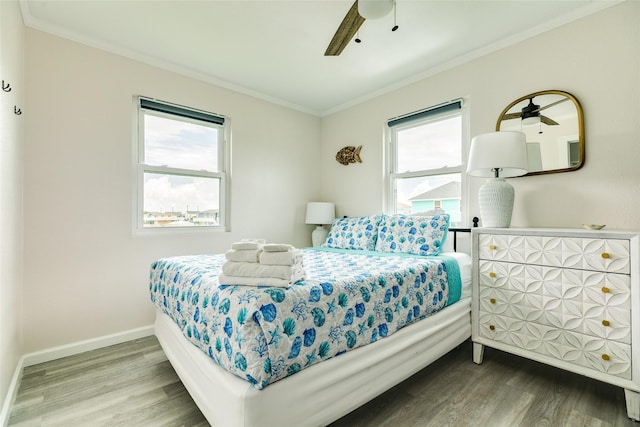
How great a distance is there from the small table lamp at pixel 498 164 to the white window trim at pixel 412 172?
0.57 metres

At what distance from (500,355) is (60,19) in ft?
13.9

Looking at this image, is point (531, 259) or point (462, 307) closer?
point (531, 259)

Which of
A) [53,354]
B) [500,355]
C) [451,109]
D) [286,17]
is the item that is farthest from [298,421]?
[451,109]

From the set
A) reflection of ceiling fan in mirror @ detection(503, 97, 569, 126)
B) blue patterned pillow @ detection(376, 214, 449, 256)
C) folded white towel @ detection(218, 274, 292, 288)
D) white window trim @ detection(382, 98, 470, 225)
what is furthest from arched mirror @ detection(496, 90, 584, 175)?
folded white towel @ detection(218, 274, 292, 288)

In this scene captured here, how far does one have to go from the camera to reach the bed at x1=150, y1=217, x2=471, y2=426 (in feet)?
3.87

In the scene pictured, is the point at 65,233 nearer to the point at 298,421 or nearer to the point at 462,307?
the point at 298,421

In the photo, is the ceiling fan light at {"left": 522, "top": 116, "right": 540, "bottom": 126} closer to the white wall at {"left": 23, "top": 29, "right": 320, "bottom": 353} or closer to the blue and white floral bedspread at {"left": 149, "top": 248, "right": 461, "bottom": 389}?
the blue and white floral bedspread at {"left": 149, "top": 248, "right": 461, "bottom": 389}

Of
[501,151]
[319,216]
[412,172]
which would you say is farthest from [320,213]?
[501,151]

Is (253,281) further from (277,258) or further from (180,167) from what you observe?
(180,167)

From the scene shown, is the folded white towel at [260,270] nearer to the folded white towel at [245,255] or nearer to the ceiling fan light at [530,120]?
the folded white towel at [245,255]

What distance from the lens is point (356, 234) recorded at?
304 cm

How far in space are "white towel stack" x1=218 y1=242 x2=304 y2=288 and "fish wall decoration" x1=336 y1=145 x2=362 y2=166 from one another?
2548 millimetres

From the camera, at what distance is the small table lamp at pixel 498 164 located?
213 centimetres

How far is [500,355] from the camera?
2328 millimetres
